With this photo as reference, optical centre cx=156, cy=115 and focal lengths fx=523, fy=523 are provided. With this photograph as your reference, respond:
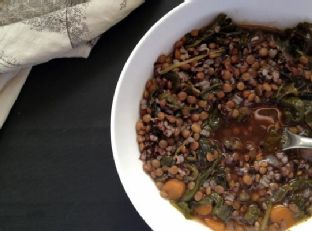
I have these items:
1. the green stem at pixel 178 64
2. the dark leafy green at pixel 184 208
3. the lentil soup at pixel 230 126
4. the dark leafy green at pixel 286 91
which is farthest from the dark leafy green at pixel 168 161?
the dark leafy green at pixel 286 91

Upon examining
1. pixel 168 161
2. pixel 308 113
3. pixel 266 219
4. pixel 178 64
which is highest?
pixel 178 64

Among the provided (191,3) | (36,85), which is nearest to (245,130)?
(191,3)

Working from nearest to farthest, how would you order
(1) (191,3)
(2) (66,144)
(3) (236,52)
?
(1) (191,3), (3) (236,52), (2) (66,144)

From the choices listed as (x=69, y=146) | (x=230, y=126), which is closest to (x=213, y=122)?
(x=230, y=126)

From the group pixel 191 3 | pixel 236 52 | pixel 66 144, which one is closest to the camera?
pixel 191 3

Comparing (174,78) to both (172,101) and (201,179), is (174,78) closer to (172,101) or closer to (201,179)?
(172,101)

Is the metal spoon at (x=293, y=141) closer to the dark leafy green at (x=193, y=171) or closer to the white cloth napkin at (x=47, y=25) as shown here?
the dark leafy green at (x=193, y=171)

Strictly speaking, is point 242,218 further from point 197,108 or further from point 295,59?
point 295,59
